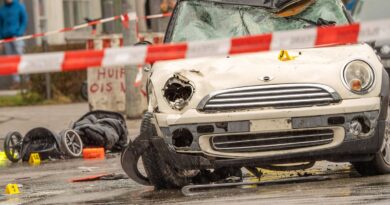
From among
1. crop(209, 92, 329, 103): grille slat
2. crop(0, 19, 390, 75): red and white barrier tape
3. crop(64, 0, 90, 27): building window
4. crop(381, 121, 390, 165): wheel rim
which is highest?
crop(0, 19, 390, 75): red and white barrier tape

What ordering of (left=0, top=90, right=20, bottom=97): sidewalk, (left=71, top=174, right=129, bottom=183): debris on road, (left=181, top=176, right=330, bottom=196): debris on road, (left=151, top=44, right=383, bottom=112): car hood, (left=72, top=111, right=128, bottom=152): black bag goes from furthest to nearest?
(left=0, top=90, right=20, bottom=97): sidewalk, (left=72, top=111, right=128, bottom=152): black bag, (left=71, top=174, right=129, bottom=183): debris on road, (left=181, top=176, right=330, bottom=196): debris on road, (left=151, top=44, right=383, bottom=112): car hood

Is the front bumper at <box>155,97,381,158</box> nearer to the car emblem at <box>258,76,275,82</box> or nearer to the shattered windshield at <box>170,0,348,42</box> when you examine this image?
the car emblem at <box>258,76,275,82</box>

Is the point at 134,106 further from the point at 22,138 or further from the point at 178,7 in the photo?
the point at 178,7

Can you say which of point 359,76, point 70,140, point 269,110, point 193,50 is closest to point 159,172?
point 193,50

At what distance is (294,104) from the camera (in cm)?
1005

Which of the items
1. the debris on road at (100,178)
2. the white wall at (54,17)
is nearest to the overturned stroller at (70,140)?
the debris on road at (100,178)

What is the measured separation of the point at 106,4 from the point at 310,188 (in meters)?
24.7

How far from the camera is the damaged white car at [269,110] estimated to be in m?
10.0

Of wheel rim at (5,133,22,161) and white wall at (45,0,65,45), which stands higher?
wheel rim at (5,133,22,161)

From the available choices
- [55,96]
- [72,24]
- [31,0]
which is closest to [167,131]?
[55,96]

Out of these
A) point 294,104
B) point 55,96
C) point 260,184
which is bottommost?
point 55,96

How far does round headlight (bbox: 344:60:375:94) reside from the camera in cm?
1016

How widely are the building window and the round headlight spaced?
919 inches

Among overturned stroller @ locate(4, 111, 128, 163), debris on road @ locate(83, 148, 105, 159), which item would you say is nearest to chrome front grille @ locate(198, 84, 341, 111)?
overturned stroller @ locate(4, 111, 128, 163)
